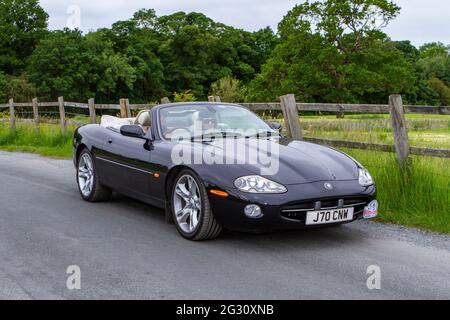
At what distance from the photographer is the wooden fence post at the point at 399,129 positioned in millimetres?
7491

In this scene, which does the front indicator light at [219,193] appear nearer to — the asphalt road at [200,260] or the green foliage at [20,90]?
the asphalt road at [200,260]

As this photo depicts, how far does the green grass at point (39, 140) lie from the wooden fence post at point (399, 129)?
8.99 m

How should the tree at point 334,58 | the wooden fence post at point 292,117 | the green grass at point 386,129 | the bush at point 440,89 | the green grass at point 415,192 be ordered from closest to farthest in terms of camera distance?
the green grass at point 415,192, the green grass at point 386,129, the wooden fence post at point 292,117, the tree at point 334,58, the bush at point 440,89

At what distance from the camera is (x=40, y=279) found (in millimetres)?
4645

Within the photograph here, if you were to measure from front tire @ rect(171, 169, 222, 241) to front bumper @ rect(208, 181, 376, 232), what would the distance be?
0.43ft

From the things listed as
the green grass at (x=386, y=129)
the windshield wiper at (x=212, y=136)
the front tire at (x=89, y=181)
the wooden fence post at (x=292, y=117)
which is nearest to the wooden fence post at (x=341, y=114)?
the green grass at (x=386, y=129)

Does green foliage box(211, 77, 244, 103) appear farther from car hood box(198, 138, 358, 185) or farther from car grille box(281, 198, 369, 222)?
car grille box(281, 198, 369, 222)

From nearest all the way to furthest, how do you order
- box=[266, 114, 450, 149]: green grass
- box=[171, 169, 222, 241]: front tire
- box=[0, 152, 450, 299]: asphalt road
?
box=[0, 152, 450, 299]: asphalt road, box=[171, 169, 222, 241]: front tire, box=[266, 114, 450, 149]: green grass

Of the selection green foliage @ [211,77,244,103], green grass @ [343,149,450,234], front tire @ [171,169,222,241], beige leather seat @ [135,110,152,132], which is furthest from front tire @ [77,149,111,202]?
green foliage @ [211,77,244,103]

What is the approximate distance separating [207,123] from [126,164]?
106cm

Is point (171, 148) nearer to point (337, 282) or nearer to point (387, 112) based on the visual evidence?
point (337, 282)

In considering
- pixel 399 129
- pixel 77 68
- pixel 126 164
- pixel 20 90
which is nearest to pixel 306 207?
pixel 126 164

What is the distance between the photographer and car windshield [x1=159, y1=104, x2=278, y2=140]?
6668 millimetres

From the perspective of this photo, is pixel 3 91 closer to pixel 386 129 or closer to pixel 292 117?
pixel 292 117
